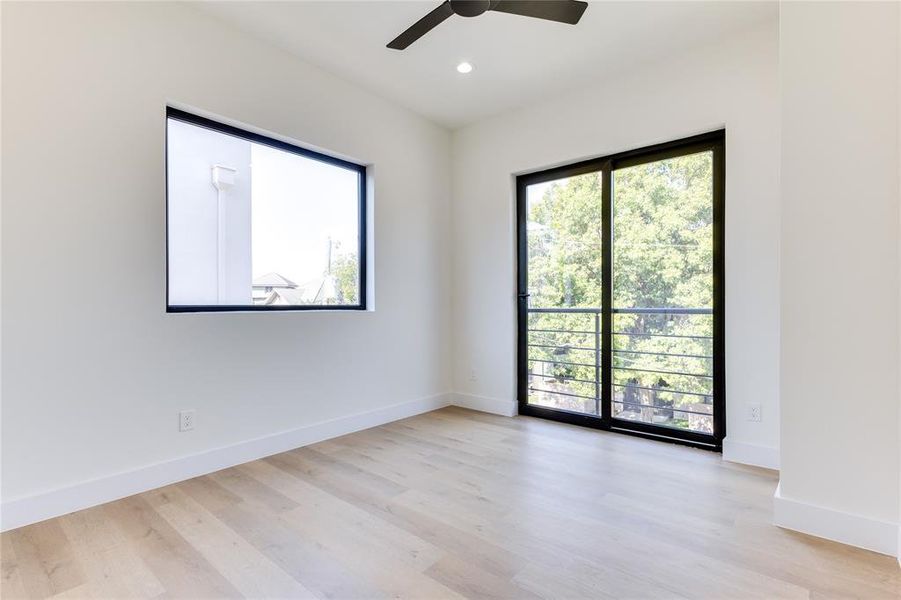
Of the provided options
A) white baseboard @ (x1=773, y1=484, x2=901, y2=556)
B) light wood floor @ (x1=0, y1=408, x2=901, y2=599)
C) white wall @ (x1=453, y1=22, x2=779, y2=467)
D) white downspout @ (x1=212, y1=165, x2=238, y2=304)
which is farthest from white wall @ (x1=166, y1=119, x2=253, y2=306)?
white baseboard @ (x1=773, y1=484, x2=901, y2=556)

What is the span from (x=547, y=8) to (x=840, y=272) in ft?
5.58

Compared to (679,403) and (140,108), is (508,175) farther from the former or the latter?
(140,108)

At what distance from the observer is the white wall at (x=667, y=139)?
257cm

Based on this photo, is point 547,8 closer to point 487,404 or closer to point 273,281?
point 273,281

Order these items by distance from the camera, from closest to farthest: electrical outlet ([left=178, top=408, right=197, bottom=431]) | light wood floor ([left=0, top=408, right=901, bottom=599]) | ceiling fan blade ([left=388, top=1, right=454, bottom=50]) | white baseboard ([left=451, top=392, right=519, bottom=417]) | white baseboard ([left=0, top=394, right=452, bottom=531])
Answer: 1. light wood floor ([left=0, top=408, right=901, bottom=599])
2. white baseboard ([left=0, top=394, right=452, bottom=531])
3. ceiling fan blade ([left=388, top=1, right=454, bottom=50])
4. electrical outlet ([left=178, top=408, right=197, bottom=431])
5. white baseboard ([left=451, top=392, right=519, bottom=417])

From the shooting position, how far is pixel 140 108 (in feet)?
7.36

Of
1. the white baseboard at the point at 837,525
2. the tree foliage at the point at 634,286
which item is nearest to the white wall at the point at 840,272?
the white baseboard at the point at 837,525

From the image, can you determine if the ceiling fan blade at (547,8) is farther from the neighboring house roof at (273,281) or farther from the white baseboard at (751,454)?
the white baseboard at (751,454)

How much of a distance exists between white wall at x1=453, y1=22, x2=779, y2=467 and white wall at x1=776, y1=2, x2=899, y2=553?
822mm

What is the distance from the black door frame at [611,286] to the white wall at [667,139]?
0.09 meters

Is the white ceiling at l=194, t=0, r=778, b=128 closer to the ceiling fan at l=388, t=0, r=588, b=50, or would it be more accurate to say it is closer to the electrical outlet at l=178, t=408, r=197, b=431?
the ceiling fan at l=388, t=0, r=588, b=50

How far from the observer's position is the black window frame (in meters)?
2.44

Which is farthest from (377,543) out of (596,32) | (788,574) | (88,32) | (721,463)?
(596,32)

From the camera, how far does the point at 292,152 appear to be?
10.0ft
